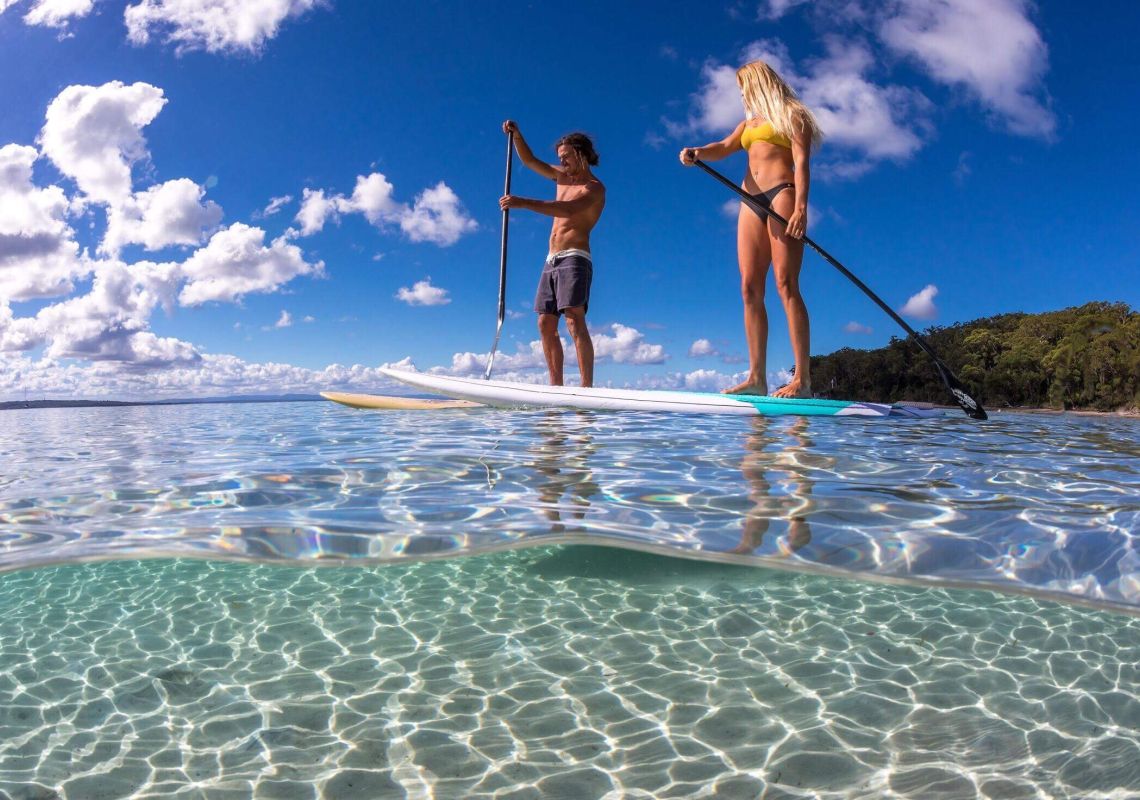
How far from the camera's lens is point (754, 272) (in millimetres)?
6559

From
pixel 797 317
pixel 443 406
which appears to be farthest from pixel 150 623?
pixel 443 406

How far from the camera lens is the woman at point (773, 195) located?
245 inches

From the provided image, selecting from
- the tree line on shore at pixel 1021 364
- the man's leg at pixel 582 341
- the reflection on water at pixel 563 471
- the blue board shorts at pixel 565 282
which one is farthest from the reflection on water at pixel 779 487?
the tree line on shore at pixel 1021 364

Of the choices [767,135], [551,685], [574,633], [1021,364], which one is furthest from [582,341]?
[1021,364]

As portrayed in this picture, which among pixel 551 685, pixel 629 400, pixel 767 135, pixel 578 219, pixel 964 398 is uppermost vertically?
pixel 767 135

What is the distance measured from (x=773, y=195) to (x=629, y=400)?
2.48 meters

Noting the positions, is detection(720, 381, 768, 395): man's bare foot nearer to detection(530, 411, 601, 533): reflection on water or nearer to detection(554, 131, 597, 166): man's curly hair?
detection(530, 411, 601, 533): reflection on water

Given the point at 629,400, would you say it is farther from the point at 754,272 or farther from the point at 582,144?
the point at 582,144

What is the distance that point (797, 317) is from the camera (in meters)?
6.22

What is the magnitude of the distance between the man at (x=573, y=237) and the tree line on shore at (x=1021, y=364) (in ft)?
85.6

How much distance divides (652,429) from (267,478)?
10.5ft

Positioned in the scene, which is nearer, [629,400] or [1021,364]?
[629,400]

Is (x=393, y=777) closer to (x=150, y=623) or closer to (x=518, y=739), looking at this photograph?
(x=518, y=739)

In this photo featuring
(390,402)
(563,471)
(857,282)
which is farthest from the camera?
(390,402)
